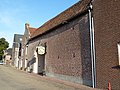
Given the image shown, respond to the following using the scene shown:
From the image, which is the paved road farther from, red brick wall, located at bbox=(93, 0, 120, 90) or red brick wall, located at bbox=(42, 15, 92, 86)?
red brick wall, located at bbox=(93, 0, 120, 90)

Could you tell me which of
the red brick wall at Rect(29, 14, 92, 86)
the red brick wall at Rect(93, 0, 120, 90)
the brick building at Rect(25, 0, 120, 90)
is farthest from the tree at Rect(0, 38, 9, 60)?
the red brick wall at Rect(93, 0, 120, 90)

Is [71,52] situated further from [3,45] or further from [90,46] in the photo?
[3,45]

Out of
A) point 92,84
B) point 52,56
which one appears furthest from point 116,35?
point 52,56

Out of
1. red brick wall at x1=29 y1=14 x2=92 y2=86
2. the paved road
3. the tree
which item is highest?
the tree

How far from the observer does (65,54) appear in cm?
1836

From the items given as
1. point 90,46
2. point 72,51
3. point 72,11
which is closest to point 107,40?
point 90,46

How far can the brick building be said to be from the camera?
12.0 meters

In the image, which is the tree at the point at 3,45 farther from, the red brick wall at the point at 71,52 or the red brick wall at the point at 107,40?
the red brick wall at the point at 107,40

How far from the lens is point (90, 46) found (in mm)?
14289

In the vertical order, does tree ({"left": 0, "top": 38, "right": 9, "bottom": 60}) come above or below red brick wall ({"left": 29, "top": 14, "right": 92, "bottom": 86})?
above

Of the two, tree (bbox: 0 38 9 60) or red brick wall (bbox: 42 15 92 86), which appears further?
tree (bbox: 0 38 9 60)

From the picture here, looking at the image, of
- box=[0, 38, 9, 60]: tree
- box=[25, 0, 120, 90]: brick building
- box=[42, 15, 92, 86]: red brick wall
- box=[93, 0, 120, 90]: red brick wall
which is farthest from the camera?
box=[0, 38, 9, 60]: tree

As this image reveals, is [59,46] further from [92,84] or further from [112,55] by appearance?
[112,55]

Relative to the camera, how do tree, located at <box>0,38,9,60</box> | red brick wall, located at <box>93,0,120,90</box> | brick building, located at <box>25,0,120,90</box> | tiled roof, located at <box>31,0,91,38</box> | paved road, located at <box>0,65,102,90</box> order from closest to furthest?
red brick wall, located at <box>93,0,120,90</box> < brick building, located at <box>25,0,120,90</box> < paved road, located at <box>0,65,102,90</box> < tiled roof, located at <box>31,0,91,38</box> < tree, located at <box>0,38,9,60</box>
